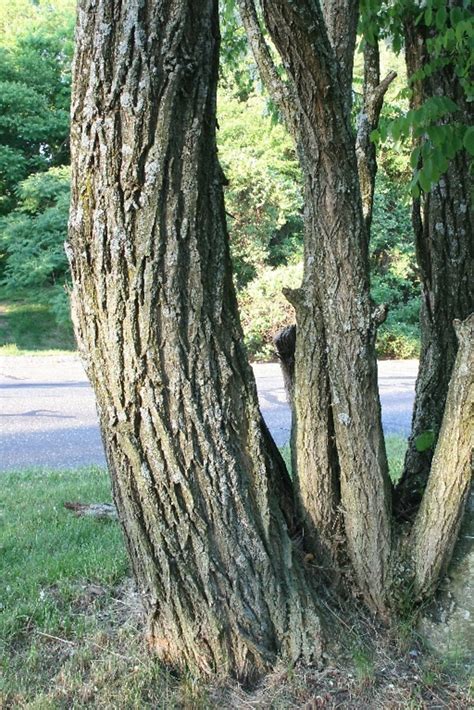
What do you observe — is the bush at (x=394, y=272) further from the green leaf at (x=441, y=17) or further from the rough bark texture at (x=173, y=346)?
the rough bark texture at (x=173, y=346)

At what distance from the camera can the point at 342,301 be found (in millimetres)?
3004

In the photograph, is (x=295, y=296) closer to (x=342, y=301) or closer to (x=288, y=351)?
(x=342, y=301)

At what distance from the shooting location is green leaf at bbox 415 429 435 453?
3521 millimetres

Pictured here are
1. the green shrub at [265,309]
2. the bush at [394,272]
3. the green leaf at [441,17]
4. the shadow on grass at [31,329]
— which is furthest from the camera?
the shadow on grass at [31,329]

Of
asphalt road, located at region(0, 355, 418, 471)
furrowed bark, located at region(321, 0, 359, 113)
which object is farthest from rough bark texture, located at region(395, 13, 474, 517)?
asphalt road, located at region(0, 355, 418, 471)

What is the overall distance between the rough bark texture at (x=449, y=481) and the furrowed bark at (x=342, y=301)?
162 mm

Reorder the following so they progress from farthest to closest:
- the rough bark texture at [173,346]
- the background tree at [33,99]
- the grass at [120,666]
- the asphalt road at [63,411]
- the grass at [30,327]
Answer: the background tree at [33,99] → the grass at [30,327] → the asphalt road at [63,411] → the grass at [120,666] → the rough bark texture at [173,346]

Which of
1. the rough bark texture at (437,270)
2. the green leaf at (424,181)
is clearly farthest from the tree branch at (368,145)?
the green leaf at (424,181)

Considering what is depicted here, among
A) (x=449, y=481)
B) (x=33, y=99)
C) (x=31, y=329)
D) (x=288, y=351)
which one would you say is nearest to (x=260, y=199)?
(x=31, y=329)

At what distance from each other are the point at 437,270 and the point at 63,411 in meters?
7.65

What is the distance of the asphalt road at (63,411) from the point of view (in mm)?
8000

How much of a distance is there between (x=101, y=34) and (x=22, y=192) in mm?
20334

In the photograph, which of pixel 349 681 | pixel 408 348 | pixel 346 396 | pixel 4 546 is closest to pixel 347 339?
pixel 346 396

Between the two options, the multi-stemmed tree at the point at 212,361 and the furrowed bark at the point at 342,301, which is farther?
the furrowed bark at the point at 342,301
